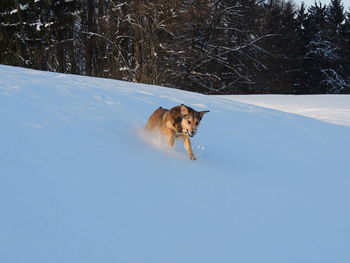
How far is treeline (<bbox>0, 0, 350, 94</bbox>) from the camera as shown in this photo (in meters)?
24.5

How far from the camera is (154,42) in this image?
82.6 feet

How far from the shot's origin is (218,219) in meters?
4.79

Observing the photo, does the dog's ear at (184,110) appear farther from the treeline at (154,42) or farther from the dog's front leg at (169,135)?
the treeline at (154,42)

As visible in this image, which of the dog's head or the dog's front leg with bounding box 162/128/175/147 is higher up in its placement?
the dog's head

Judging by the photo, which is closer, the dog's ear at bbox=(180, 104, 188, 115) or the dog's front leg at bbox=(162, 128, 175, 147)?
the dog's ear at bbox=(180, 104, 188, 115)

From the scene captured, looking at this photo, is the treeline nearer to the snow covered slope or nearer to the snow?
the snow

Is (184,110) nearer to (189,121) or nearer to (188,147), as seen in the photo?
(189,121)

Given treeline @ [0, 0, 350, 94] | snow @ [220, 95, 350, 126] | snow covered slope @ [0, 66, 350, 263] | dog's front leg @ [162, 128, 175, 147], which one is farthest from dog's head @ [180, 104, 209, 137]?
treeline @ [0, 0, 350, 94]

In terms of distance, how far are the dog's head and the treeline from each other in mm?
17153

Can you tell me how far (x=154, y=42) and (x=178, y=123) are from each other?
19.3m

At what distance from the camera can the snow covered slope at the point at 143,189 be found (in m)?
3.75

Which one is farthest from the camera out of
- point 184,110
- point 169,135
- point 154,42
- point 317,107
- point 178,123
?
point 154,42

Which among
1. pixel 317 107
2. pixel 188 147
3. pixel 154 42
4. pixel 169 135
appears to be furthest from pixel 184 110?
pixel 154 42

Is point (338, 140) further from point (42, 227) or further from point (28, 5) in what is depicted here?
point (28, 5)
